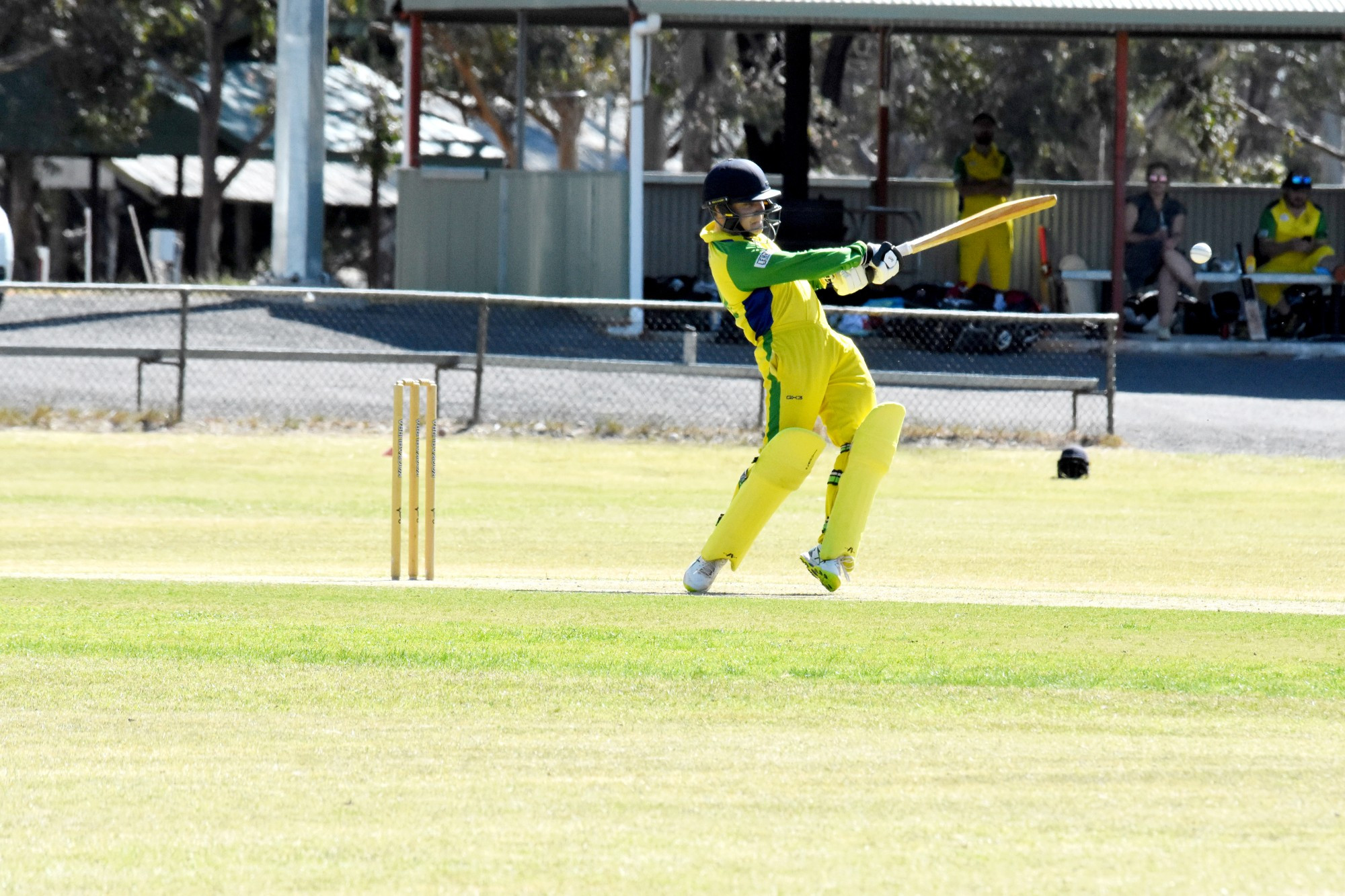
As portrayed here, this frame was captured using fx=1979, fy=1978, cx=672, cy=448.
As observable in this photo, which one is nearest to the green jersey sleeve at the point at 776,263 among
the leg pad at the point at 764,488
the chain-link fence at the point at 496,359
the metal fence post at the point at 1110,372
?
the leg pad at the point at 764,488

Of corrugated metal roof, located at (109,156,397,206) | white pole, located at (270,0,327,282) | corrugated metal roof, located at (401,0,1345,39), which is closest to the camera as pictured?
corrugated metal roof, located at (401,0,1345,39)

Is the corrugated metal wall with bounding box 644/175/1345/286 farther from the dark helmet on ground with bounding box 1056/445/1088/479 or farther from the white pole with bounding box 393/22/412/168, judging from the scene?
the dark helmet on ground with bounding box 1056/445/1088/479

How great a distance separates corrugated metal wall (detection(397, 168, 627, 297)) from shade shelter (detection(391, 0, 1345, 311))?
18.8 inches

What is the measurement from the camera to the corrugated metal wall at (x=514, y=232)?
23766mm

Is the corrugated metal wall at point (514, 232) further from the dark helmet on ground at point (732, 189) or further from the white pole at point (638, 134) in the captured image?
the dark helmet on ground at point (732, 189)

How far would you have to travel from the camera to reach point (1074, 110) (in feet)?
141

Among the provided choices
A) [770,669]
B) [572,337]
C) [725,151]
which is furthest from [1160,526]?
[725,151]

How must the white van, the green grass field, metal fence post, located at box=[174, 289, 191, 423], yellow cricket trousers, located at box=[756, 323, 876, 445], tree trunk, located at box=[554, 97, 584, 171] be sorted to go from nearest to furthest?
1. the green grass field
2. yellow cricket trousers, located at box=[756, 323, 876, 445]
3. metal fence post, located at box=[174, 289, 191, 423]
4. the white van
5. tree trunk, located at box=[554, 97, 584, 171]

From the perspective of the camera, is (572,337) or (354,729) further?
(572,337)

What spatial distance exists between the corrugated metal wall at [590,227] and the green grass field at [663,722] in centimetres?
1274

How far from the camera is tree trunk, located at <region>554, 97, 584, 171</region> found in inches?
1665

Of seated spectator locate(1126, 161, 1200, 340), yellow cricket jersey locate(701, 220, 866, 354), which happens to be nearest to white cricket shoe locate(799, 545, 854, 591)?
yellow cricket jersey locate(701, 220, 866, 354)

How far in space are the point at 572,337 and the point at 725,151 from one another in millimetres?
24057

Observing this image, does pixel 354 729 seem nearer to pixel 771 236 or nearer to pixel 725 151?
pixel 771 236
